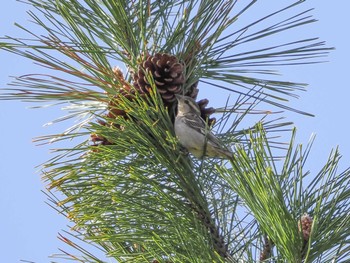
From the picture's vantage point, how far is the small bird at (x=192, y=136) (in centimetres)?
312

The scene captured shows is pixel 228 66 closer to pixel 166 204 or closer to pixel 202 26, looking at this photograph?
pixel 202 26

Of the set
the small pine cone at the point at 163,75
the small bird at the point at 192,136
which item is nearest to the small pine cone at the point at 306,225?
the small bird at the point at 192,136

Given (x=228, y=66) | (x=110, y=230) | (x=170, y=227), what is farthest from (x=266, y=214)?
(x=228, y=66)

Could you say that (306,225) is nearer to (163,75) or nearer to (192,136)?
(192,136)

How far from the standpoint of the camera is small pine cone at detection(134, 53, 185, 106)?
10.4ft

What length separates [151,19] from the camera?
365 centimetres

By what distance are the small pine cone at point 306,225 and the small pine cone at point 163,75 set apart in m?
0.80

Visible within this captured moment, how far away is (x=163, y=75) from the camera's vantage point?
10.4 ft

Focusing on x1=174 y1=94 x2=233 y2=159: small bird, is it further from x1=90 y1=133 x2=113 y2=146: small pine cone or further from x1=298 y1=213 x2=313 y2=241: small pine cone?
x1=298 y1=213 x2=313 y2=241: small pine cone

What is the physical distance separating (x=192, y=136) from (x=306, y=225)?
71cm

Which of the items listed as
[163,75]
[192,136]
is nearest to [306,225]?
[192,136]

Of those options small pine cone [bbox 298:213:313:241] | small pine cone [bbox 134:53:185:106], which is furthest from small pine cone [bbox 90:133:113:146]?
small pine cone [bbox 298:213:313:241]

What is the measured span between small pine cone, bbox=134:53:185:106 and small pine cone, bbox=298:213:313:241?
2.62 ft

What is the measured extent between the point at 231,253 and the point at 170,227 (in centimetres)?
24
